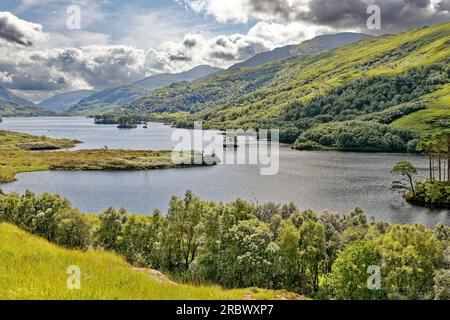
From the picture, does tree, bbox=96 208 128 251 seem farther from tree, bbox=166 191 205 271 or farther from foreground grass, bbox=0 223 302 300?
foreground grass, bbox=0 223 302 300

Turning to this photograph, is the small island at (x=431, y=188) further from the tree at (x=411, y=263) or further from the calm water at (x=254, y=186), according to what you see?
the tree at (x=411, y=263)

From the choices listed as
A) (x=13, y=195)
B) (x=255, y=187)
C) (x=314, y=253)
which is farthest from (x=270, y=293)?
(x=255, y=187)

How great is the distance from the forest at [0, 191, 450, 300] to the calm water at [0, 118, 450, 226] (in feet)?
116

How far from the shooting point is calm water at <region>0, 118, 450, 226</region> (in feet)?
316

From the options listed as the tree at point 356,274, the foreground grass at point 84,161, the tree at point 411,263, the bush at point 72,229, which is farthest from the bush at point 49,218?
the foreground grass at point 84,161

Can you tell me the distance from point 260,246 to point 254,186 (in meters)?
70.4

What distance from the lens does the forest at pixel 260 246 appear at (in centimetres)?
4338

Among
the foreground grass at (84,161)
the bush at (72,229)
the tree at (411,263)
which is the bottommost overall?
the tree at (411,263)

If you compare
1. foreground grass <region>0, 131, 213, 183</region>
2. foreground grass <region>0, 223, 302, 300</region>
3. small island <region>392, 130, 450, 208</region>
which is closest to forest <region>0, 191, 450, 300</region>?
foreground grass <region>0, 223, 302, 300</region>

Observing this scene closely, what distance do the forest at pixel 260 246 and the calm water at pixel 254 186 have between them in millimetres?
35303

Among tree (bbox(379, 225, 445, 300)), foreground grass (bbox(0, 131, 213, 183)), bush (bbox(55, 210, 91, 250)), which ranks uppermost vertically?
foreground grass (bbox(0, 131, 213, 183))

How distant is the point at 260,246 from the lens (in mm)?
48594

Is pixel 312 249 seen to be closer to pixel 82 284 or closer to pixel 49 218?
pixel 49 218
